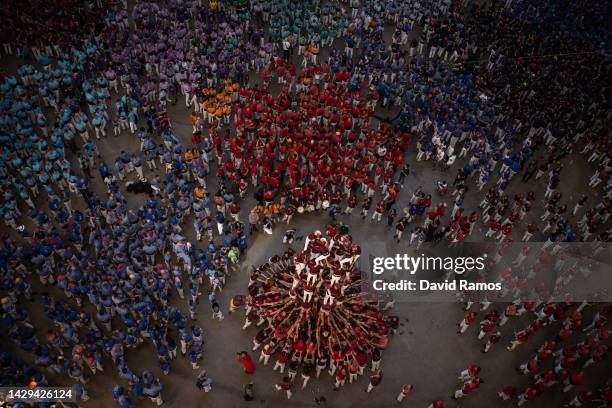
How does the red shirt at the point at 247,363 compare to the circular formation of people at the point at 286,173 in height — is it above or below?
below

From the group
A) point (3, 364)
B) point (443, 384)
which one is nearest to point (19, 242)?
point (3, 364)

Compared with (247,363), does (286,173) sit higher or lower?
higher

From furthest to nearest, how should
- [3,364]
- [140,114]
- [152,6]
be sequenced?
[152,6]
[140,114]
[3,364]

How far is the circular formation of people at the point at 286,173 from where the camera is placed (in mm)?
15445

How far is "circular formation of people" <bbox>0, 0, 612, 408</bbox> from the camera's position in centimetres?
1545

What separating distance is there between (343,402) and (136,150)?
44.8ft

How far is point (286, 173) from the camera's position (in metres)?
21.6

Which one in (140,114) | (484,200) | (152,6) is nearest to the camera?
(484,200)

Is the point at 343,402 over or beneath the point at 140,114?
beneath

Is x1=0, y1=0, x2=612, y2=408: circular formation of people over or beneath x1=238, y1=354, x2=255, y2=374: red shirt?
over

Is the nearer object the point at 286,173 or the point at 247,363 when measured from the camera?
the point at 247,363

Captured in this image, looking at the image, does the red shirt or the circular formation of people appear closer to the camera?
the red shirt

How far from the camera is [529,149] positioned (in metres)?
22.3

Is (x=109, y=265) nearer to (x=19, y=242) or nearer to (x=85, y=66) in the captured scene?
(x=19, y=242)
